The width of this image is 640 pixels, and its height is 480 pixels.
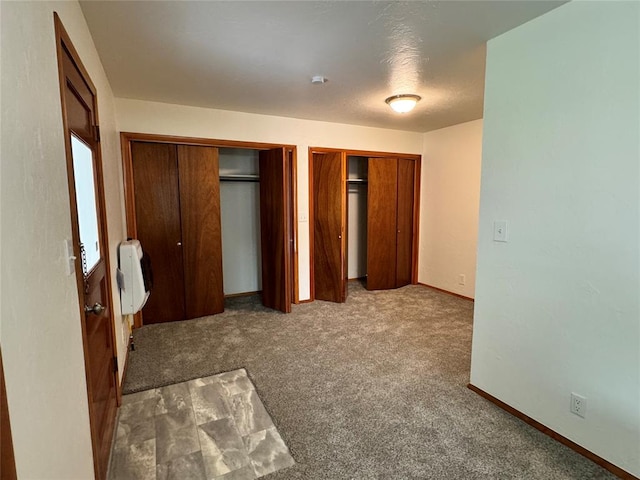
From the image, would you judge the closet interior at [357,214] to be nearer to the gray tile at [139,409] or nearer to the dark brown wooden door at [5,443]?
the gray tile at [139,409]

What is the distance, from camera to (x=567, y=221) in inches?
70.6

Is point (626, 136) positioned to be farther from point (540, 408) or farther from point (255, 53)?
point (255, 53)

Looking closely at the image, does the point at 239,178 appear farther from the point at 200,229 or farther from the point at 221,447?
the point at 221,447

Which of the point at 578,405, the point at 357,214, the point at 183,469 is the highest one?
the point at 357,214

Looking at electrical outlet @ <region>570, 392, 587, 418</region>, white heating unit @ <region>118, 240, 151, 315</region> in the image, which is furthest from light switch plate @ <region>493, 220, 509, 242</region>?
white heating unit @ <region>118, 240, 151, 315</region>

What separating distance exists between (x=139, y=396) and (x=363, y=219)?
3.87 metres

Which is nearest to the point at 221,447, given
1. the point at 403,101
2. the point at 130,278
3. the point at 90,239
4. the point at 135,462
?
the point at 135,462

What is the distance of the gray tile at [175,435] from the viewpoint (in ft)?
5.96

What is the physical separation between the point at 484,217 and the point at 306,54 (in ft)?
5.28

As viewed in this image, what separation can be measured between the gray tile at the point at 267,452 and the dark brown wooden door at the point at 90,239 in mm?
709

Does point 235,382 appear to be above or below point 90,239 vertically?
below

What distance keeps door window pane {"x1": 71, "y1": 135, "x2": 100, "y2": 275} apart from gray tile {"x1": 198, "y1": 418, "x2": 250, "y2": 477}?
1133 mm

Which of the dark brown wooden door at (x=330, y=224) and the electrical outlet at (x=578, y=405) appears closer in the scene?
the electrical outlet at (x=578, y=405)

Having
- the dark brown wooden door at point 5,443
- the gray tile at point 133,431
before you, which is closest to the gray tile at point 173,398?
the gray tile at point 133,431
